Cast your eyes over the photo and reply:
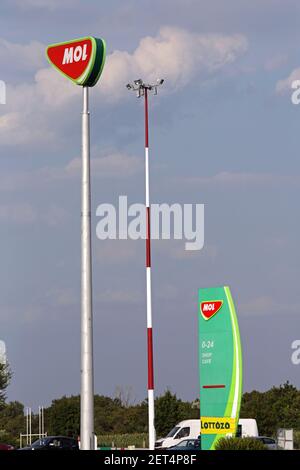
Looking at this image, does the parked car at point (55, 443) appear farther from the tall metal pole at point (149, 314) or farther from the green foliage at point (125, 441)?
the green foliage at point (125, 441)

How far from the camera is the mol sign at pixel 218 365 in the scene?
109 ft

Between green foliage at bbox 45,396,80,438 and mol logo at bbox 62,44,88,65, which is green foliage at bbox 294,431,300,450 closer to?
green foliage at bbox 45,396,80,438

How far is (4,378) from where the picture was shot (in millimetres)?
69375

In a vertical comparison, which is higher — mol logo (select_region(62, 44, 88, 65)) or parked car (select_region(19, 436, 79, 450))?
mol logo (select_region(62, 44, 88, 65))

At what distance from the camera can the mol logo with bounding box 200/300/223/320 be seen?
112 feet

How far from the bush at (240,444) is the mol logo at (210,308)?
4.56 metres

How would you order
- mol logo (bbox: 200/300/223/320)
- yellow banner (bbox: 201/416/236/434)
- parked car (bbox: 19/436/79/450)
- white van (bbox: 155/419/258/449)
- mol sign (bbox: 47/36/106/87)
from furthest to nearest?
white van (bbox: 155/419/258/449), parked car (bbox: 19/436/79/450), mol logo (bbox: 200/300/223/320), yellow banner (bbox: 201/416/236/434), mol sign (bbox: 47/36/106/87)

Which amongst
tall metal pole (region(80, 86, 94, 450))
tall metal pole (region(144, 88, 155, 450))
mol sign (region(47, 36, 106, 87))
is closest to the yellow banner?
tall metal pole (region(144, 88, 155, 450))

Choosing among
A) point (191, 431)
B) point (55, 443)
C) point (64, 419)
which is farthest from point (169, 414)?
point (55, 443)

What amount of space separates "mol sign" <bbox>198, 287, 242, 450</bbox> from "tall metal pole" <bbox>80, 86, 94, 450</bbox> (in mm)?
13448

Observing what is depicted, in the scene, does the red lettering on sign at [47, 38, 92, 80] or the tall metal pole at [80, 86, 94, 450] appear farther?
the red lettering on sign at [47, 38, 92, 80]
